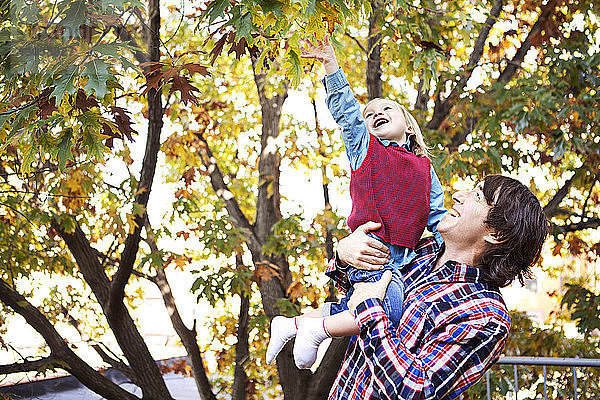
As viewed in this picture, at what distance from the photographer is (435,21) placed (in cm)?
359

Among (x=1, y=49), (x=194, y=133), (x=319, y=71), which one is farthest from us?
(x=194, y=133)

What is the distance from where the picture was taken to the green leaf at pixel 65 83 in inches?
62.4

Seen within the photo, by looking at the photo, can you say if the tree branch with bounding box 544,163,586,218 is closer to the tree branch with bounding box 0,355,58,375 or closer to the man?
the man

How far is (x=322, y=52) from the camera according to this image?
5.56 feet

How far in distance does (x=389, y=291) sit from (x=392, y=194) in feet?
1.01

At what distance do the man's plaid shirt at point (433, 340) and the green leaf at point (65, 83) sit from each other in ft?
2.87

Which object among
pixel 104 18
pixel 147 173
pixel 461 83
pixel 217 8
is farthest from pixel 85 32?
pixel 461 83

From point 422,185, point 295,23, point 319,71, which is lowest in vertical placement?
point 422,185

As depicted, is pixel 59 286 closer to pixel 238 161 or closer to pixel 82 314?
pixel 82 314

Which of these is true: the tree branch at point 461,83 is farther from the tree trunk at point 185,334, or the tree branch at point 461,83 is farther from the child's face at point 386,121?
the tree trunk at point 185,334

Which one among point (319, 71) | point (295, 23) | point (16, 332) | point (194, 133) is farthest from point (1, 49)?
point (16, 332)

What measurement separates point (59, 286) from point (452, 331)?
4712mm

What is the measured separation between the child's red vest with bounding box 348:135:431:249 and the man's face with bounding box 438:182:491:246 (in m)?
0.23

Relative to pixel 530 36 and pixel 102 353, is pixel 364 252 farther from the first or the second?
pixel 102 353
